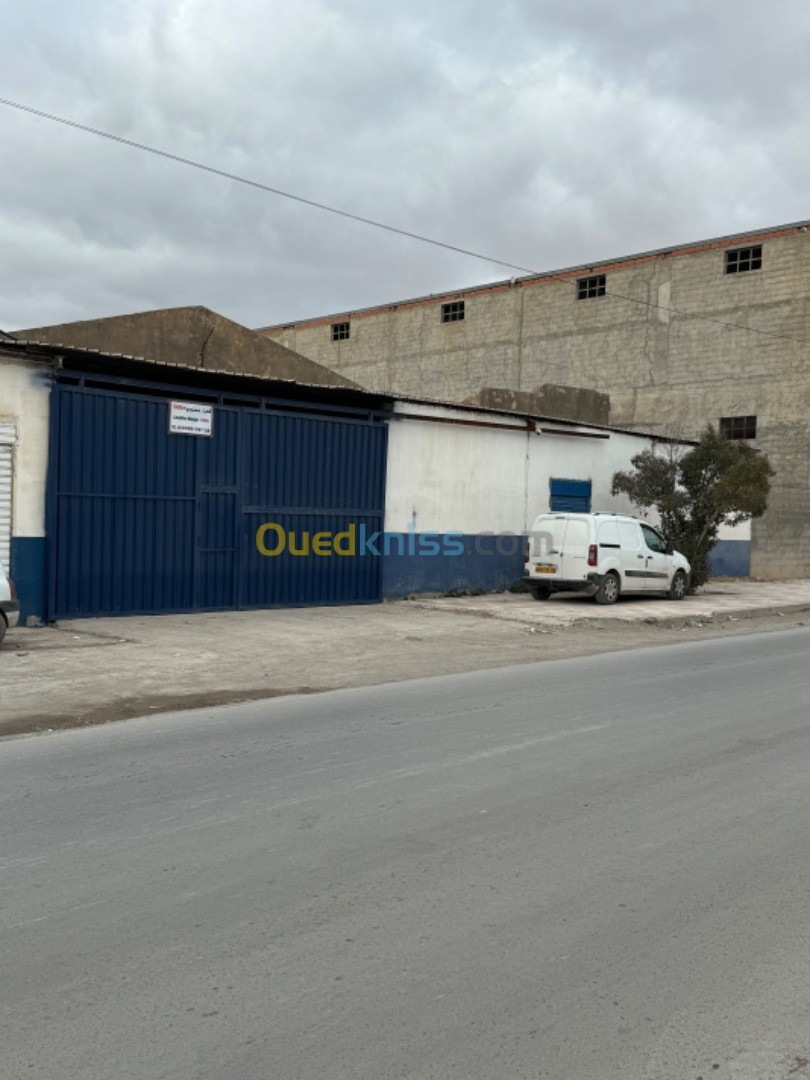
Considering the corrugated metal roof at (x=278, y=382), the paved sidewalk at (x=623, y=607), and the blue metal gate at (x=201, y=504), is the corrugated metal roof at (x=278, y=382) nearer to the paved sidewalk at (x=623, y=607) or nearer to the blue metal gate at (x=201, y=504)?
the blue metal gate at (x=201, y=504)

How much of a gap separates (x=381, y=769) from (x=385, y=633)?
8.21 meters

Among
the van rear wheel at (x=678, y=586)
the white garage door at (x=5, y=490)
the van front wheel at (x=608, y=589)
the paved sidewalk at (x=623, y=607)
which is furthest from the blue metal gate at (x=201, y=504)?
the van rear wheel at (x=678, y=586)

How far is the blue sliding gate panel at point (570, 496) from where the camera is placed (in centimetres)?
2317

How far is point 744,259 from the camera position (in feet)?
106

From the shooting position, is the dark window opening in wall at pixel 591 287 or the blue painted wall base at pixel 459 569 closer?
the blue painted wall base at pixel 459 569

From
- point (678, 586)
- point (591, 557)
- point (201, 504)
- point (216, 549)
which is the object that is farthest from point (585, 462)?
point (201, 504)

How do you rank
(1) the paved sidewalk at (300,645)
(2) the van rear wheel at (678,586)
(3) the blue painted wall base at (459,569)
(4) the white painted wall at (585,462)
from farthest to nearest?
(4) the white painted wall at (585,462) < (2) the van rear wheel at (678,586) < (3) the blue painted wall base at (459,569) < (1) the paved sidewalk at (300,645)

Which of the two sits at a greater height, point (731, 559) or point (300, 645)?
point (731, 559)

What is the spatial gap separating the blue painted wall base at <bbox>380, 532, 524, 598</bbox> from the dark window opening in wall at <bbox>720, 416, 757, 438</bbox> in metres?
13.1

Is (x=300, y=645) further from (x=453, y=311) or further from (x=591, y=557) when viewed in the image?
(x=453, y=311)

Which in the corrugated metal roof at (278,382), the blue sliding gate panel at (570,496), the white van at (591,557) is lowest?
the white van at (591,557)

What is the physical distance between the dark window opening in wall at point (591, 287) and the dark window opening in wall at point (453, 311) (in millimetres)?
5413

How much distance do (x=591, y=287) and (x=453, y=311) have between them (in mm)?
6375

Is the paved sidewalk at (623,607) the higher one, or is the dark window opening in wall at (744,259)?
the dark window opening in wall at (744,259)
